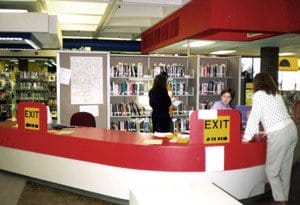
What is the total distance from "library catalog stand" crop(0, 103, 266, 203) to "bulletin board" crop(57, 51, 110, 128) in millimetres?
1540

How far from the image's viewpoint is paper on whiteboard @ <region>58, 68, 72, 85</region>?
22.0 feet

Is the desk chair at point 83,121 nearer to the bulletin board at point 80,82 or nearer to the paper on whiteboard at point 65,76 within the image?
the bulletin board at point 80,82

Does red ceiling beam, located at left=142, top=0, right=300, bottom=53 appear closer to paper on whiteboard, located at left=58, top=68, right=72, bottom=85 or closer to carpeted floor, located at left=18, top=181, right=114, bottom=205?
paper on whiteboard, located at left=58, top=68, right=72, bottom=85

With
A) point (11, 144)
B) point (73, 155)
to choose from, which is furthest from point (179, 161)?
point (11, 144)

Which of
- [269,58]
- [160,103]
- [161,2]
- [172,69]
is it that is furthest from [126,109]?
[269,58]

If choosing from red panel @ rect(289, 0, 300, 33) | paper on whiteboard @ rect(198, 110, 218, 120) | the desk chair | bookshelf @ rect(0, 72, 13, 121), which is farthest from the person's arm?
bookshelf @ rect(0, 72, 13, 121)

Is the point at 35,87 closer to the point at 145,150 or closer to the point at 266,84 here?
the point at 145,150

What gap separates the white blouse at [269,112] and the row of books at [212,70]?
12.3ft

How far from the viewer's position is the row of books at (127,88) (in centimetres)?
728

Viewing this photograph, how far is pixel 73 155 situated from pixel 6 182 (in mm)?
1540

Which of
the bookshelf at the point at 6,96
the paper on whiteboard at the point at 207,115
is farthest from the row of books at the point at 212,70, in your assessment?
the bookshelf at the point at 6,96

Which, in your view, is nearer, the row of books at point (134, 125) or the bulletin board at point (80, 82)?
the bulletin board at point (80, 82)

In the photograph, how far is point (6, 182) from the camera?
18.0ft

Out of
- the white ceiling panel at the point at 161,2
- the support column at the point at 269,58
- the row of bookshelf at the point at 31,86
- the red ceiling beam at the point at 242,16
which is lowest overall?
the row of bookshelf at the point at 31,86
